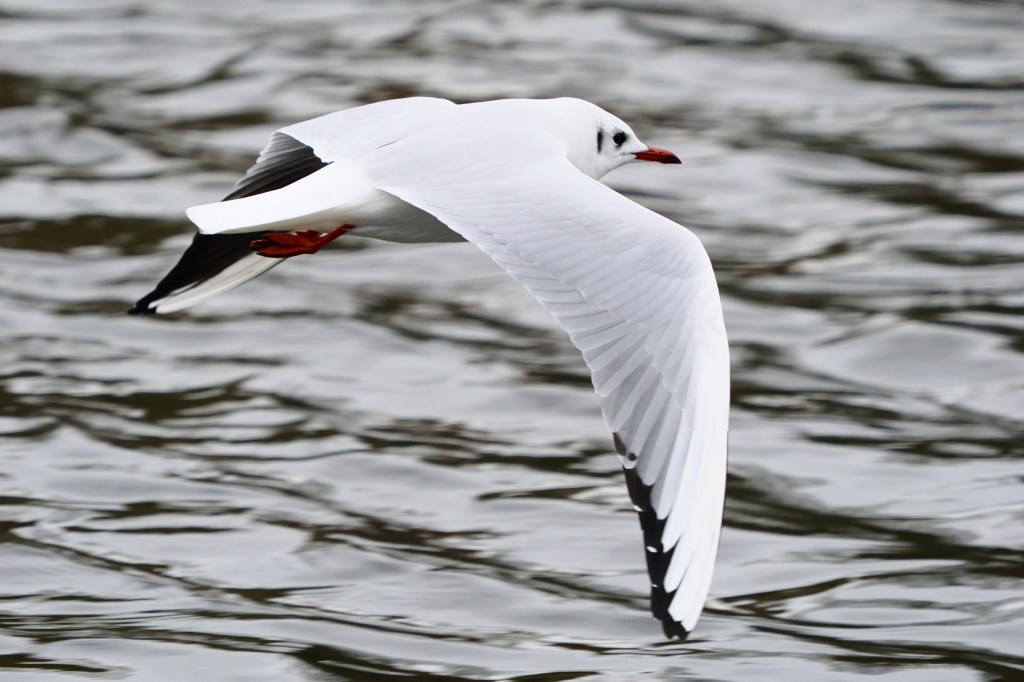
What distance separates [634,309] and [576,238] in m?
0.25

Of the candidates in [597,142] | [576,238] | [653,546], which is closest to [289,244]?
[597,142]

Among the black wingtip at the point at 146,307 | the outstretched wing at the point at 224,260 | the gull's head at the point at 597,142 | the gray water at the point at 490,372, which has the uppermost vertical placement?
the gull's head at the point at 597,142

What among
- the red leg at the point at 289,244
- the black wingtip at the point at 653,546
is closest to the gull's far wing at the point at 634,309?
the black wingtip at the point at 653,546

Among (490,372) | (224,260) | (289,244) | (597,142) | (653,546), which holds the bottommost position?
(490,372)

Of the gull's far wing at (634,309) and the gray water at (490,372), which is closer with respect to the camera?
the gull's far wing at (634,309)

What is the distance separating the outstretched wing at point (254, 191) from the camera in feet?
19.2

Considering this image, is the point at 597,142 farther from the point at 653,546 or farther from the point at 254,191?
the point at 653,546

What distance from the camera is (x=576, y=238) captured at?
481 centimetres

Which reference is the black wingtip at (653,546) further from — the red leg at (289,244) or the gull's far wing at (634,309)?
the red leg at (289,244)

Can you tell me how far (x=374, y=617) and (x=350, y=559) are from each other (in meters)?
0.54

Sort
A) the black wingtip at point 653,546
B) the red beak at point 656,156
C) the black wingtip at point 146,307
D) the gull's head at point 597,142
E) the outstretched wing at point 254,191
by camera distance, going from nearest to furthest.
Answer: the black wingtip at point 653,546 < the gull's head at point 597,142 < the outstretched wing at point 254,191 < the black wingtip at point 146,307 < the red beak at point 656,156

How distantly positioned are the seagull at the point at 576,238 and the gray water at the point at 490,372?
98cm

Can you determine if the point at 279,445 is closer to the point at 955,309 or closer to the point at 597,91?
the point at 955,309

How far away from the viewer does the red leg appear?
5574 millimetres
